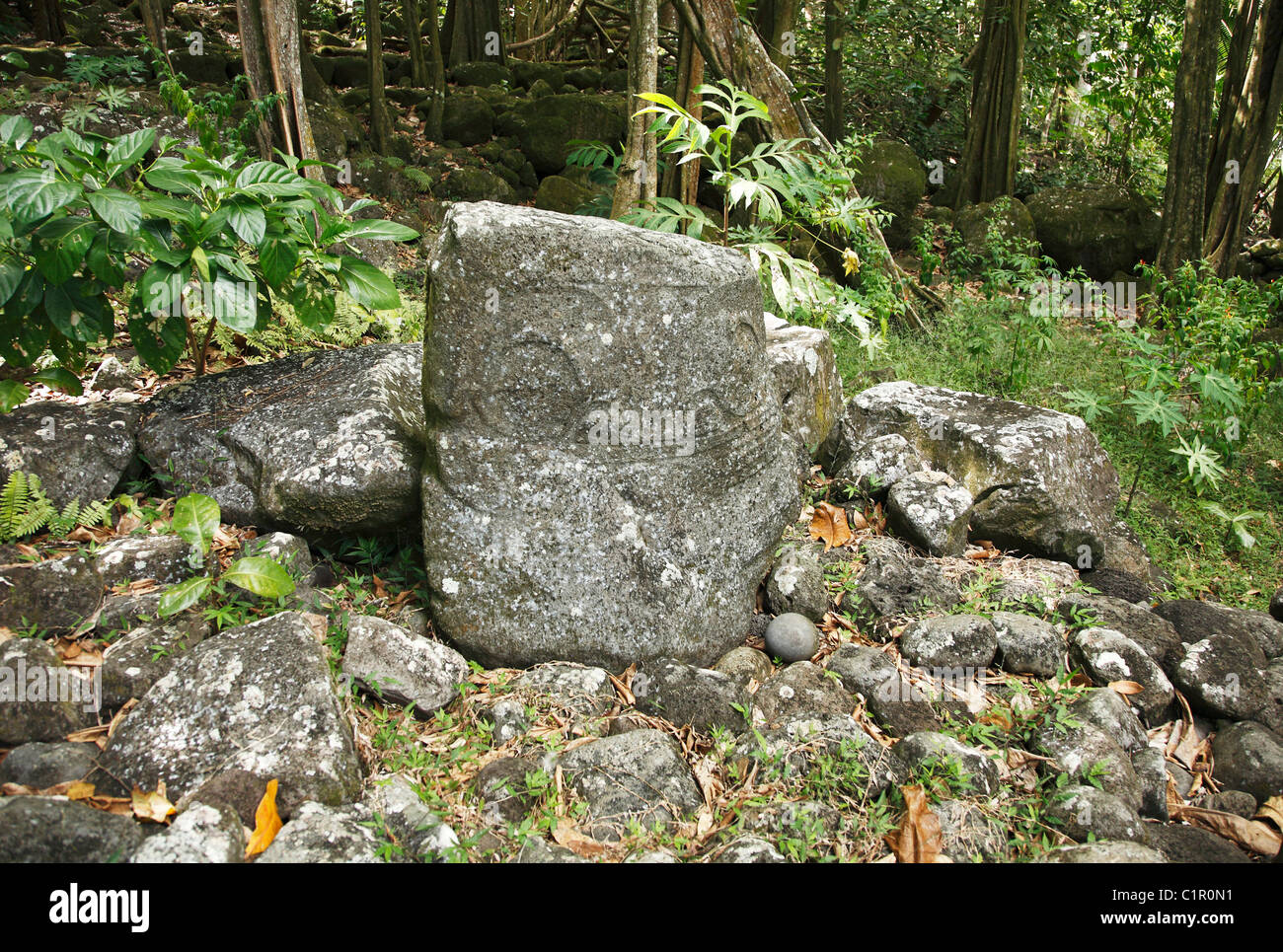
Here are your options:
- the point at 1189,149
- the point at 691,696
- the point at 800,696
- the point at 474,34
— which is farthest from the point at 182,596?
the point at 474,34

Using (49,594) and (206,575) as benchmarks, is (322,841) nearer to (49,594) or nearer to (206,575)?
(206,575)

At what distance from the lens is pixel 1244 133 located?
786cm

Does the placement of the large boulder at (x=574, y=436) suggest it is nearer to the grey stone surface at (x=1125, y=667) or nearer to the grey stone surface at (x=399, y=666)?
the grey stone surface at (x=399, y=666)

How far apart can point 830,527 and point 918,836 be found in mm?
2031

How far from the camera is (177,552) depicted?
3430mm

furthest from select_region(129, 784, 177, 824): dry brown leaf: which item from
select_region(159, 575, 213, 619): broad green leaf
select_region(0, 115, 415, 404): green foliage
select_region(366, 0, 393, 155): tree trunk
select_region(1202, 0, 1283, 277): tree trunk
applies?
select_region(1202, 0, 1283, 277): tree trunk

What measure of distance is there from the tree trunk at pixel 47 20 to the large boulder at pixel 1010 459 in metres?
9.42

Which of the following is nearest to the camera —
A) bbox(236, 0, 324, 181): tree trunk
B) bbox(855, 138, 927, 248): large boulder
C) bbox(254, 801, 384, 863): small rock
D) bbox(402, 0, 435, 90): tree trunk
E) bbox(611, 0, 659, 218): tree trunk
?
bbox(254, 801, 384, 863): small rock

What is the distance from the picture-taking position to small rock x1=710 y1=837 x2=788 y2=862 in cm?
259

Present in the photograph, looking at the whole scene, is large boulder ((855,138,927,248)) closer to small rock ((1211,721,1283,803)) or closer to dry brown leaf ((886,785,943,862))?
small rock ((1211,721,1283,803))

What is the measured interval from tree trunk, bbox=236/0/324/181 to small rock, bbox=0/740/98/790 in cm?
361

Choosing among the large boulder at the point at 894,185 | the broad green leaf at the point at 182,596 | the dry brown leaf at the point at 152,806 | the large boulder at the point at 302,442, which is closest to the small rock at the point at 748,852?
the dry brown leaf at the point at 152,806

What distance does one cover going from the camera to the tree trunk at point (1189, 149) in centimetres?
764
